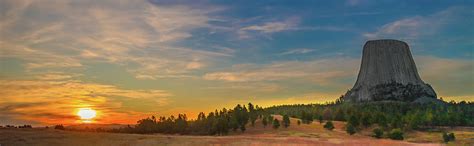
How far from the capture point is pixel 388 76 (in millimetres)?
52688

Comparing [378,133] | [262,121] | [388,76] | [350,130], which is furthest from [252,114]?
[388,76]

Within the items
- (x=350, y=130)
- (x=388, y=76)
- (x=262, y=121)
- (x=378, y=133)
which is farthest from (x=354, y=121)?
(x=388, y=76)

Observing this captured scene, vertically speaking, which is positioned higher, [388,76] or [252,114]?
[388,76]

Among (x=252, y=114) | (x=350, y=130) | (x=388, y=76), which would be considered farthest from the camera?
(x=388, y=76)

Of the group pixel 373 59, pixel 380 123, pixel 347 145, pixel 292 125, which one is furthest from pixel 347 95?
pixel 347 145

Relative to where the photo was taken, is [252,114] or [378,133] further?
[252,114]

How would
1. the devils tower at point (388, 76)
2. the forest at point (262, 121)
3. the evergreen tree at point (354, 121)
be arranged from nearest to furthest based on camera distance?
Result: 1. the forest at point (262, 121)
2. the evergreen tree at point (354, 121)
3. the devils tower at point (388, 76)

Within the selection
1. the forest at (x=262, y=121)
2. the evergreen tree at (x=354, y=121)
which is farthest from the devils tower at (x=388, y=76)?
the evergreen tree at (x=354, y=121)

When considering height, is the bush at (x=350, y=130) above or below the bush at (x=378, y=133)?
above

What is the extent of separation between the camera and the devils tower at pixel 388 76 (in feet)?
169

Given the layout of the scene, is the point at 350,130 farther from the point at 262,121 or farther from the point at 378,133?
the point at 262,121

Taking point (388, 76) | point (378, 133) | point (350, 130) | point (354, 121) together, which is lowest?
point (378, 133)

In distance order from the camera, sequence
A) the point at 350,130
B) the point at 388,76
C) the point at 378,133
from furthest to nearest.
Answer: the point at 388,76 < the point at 350,130 < the point at 378,133

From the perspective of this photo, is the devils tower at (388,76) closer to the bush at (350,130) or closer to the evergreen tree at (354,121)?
the evergreen tree at (354,121)
